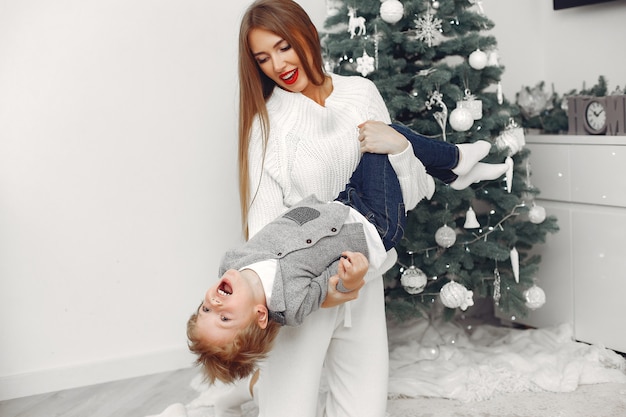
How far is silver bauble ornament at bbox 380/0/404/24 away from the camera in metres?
2.50

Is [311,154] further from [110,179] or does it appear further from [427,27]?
[110,179]

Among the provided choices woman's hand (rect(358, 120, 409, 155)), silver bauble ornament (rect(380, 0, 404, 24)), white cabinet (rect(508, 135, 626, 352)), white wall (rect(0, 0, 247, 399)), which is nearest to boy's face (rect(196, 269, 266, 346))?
woman's hand (rect(358, 120, 409, 155))

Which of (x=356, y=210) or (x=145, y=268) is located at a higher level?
(x=356, y=210)

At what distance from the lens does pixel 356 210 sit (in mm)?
1852

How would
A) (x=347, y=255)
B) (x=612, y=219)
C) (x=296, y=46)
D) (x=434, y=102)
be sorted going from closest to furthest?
1. (x=347, y=255)
2. (x=296, y=46)
3. (x=434, y=102)
4. (x=612, y=219)

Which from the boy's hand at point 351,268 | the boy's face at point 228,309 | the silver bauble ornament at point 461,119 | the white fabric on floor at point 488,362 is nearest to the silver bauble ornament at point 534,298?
the white fabric on floor at point 488,362

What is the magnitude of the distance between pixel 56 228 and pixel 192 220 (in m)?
0.51

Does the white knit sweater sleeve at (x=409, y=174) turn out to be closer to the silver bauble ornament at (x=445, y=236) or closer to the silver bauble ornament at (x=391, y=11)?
the silver bauble ornament at (x=445, y=236)

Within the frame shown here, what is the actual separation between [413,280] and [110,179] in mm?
1193

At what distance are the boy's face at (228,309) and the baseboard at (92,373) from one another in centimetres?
145

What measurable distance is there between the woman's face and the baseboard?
1.43 m

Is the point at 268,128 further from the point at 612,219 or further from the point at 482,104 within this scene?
the point at 612,219

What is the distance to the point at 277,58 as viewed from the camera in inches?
77.3

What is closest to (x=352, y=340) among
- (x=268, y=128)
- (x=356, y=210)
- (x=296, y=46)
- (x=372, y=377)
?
(x=372, y=377)
